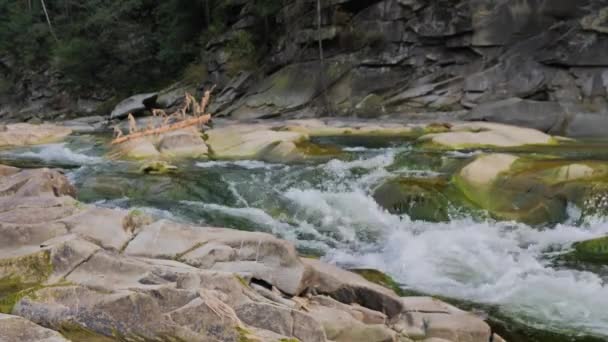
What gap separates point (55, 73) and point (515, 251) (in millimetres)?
35150

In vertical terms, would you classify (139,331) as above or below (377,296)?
above

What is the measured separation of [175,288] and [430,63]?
1849 centimetres

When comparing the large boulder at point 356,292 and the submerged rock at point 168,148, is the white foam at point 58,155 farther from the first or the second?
the large boulder at point 356,292

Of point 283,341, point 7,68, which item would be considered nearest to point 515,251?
point 283,341

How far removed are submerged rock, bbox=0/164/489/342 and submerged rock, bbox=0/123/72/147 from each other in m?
14.1

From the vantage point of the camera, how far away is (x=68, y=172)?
13.3 metres

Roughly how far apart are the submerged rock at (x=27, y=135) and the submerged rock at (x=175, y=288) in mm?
14124

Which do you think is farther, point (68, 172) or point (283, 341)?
point (68, 172)

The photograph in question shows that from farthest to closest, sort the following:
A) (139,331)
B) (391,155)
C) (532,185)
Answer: (391,155) → (532,185) → (139,331)

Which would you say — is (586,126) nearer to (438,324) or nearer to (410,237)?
(410,237)

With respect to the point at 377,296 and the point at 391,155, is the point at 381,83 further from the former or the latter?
the point at 377,296

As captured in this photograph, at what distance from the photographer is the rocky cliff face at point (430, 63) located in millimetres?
17750

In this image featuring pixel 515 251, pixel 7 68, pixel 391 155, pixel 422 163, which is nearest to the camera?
pixel 515 251

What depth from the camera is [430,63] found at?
70.3 feet
